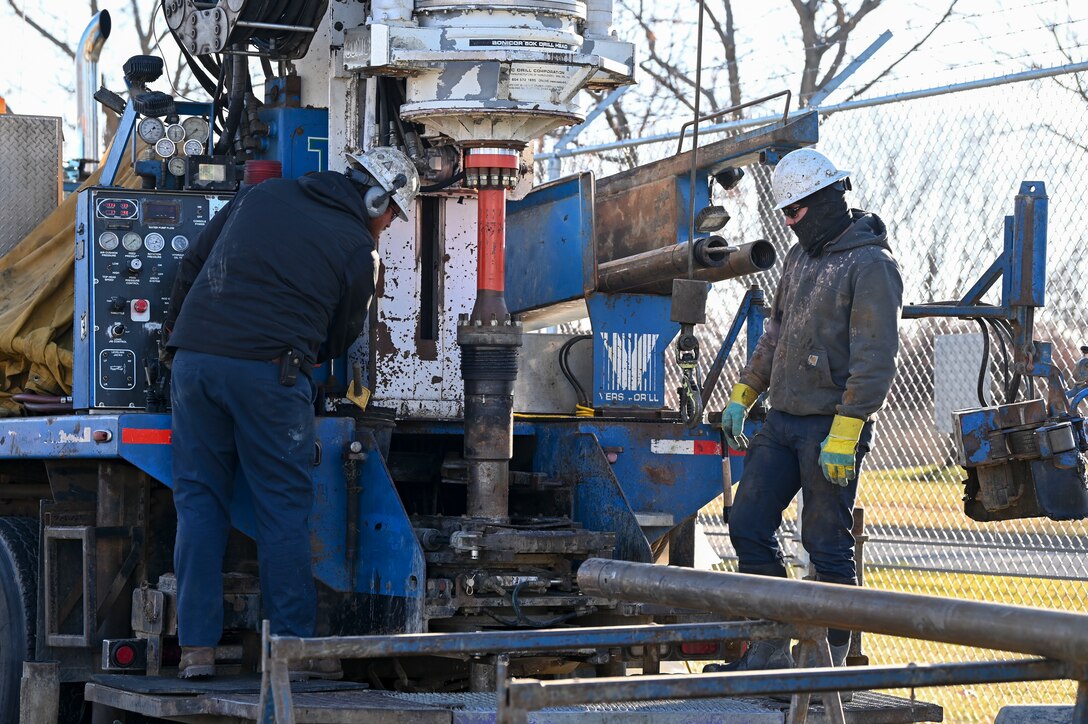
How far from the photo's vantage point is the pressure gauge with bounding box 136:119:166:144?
22.6 feet

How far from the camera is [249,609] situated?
605 cm

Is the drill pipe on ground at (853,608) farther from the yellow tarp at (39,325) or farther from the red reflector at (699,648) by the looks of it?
the yellow tarp at (39,325)

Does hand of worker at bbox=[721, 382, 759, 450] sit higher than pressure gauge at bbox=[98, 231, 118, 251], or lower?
lower

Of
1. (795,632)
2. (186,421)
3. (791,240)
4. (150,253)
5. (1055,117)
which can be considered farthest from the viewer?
(791,240)

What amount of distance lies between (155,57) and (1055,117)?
162 inches

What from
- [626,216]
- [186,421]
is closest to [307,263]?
[186,421]

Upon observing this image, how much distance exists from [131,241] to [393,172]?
3.40 feet

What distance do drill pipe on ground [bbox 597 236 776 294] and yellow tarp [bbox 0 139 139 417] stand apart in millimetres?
2221

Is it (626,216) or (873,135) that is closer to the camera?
(626,216)

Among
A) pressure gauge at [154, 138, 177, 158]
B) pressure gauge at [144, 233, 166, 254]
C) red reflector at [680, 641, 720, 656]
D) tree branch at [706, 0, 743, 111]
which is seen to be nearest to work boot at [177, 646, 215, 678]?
pressure gauge at [144, 233, 166, 254]

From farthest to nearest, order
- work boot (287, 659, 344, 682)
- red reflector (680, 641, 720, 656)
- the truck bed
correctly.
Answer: red reflector (680, 641, 720, 656) < work boot (287, 659, 344, 682) < the truck bed

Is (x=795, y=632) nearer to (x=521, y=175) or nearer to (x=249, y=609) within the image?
(x=249, y=609)

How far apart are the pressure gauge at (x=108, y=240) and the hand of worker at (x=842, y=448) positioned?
2708 millimetres

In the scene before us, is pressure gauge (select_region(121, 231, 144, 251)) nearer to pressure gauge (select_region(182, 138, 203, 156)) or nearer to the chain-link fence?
pressure gauge (select_region(182, 138, 203, 156))
